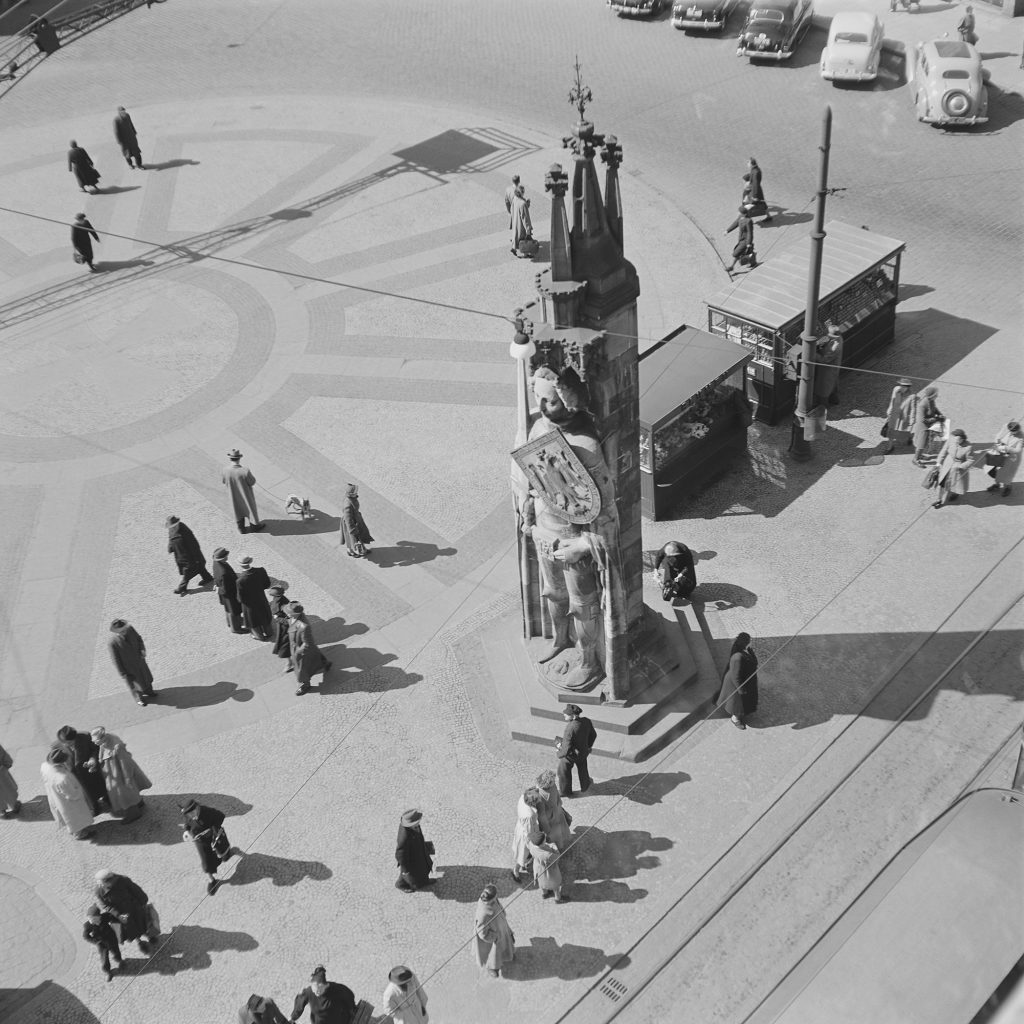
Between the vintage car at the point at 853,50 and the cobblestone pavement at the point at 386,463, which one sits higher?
the vintage car at the point at 853,50

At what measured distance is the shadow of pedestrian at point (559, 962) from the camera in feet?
48.8

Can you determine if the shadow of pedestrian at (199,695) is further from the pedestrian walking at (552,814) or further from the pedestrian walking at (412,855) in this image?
the pedestrian walking at (552,814)

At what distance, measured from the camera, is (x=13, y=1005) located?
15.1 metres

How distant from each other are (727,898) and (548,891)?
2.15 metres

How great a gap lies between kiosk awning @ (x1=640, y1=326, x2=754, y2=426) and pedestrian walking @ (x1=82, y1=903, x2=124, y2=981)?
11080mm

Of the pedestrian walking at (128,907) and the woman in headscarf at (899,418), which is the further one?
the woman in headscarf at (899,418)

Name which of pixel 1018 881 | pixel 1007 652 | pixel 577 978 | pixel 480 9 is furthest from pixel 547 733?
pixel 480 9

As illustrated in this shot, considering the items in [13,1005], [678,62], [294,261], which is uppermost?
[678,62]

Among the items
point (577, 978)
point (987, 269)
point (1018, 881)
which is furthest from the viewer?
point (987, 269)

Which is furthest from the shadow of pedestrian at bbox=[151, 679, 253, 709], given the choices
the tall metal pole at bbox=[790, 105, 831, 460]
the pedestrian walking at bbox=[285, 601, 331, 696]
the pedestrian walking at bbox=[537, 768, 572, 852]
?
the tall metal pole at bbox=[790, 105, 831, 460]

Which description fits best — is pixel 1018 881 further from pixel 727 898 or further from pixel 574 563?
pixel 574 563

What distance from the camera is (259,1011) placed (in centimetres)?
1361

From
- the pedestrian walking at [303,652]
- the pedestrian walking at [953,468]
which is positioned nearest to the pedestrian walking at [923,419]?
the pedestrian walking at [953,468]

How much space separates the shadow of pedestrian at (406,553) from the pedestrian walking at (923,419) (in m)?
8.08
